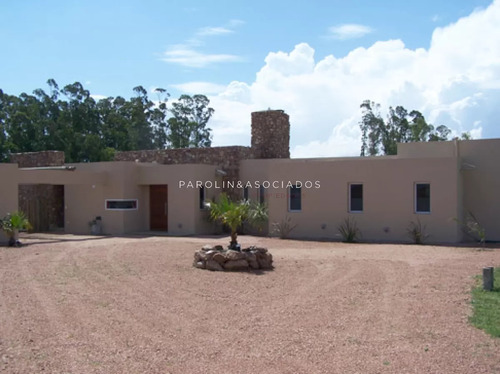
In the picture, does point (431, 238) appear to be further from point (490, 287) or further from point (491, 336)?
point (491, 336)

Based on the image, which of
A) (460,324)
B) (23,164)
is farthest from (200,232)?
(460,324)

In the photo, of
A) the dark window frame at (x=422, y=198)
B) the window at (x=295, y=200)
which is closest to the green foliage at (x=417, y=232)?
the dark window frame at (x=422, y=198)

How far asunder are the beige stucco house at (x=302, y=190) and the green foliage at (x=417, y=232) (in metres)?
0.14

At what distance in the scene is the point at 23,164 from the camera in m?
27.2

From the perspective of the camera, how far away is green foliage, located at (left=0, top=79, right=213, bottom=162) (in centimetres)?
3650

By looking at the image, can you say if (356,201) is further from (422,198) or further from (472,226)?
(472,226)

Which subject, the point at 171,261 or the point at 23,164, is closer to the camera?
the point at 171,261

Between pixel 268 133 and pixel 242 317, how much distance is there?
18400 mm

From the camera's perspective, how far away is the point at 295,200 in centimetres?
2058

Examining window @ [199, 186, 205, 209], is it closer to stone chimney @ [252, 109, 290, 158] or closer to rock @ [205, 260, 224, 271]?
stone chimney @ [252, 109, 290, 158]

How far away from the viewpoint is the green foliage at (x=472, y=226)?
17877 mm

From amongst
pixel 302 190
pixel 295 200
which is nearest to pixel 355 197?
pixel 302 190

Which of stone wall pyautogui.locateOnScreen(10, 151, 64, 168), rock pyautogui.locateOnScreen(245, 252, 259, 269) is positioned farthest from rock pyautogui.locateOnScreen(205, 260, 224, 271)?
stone wall pyautogui.locateOnScreen(10, 151, 64, 168)

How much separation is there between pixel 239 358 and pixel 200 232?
53.1ft
